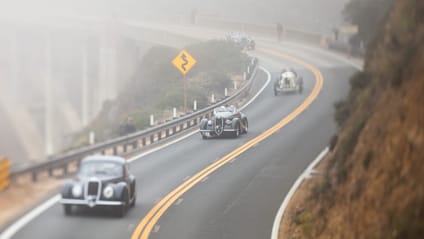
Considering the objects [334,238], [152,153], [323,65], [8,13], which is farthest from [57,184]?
[8,13]

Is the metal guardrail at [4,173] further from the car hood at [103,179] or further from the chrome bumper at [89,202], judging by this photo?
the car hood at [103,179]

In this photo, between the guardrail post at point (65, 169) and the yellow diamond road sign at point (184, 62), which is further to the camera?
the yellow diamond road sign at point (184, 62)

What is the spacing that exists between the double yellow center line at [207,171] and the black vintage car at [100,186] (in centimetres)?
84

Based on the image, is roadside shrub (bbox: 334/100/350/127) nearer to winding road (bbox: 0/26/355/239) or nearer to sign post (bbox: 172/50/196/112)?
winding road (bbox: 0/26/355/239)

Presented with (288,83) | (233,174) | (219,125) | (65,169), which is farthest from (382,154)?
(288,83)

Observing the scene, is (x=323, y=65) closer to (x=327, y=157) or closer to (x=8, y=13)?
(x=327, y=157)

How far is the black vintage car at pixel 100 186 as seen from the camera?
17.9 metres

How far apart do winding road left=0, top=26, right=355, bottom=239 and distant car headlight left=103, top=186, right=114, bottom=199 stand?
2.20 feet

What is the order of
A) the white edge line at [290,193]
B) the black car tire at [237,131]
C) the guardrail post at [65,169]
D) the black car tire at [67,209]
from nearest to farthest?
the black car tire at [67,209] < the guardrail post at [65,169] < the white edge line at [290,193] < the black car tire at [237,131]

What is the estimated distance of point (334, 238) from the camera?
1862cm

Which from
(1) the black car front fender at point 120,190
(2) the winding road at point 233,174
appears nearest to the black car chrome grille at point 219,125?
(2) the winding road at point 233,174

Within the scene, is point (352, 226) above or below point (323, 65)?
below

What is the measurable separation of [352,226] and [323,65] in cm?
1841

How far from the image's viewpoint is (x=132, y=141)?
22406 mm
